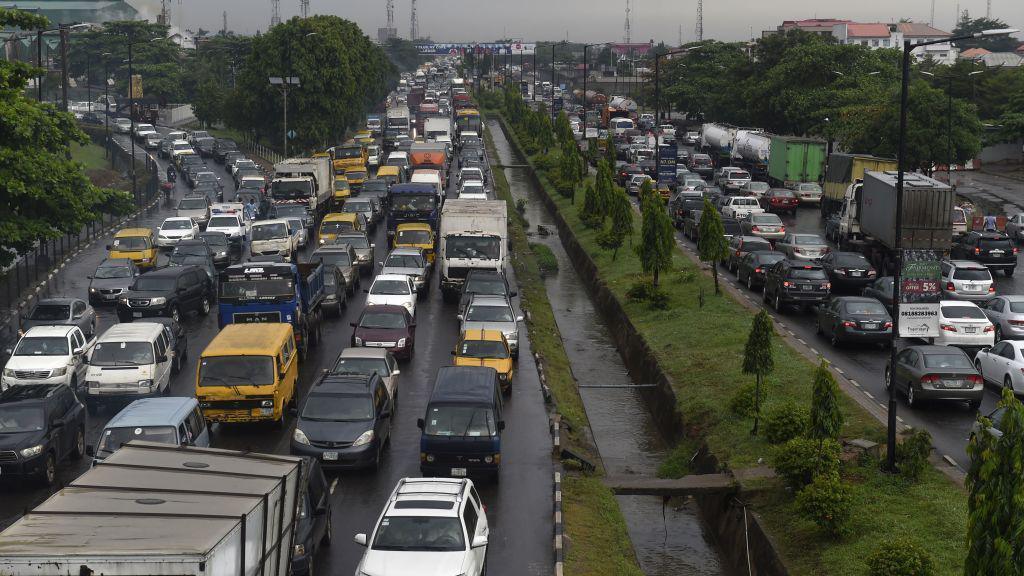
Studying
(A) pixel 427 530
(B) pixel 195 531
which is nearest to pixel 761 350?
(A) pixel 427 530

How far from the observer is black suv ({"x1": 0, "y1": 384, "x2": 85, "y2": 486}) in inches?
874

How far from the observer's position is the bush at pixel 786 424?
24.4 meters

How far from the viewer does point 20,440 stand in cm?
2245

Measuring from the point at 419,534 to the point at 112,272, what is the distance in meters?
27.5

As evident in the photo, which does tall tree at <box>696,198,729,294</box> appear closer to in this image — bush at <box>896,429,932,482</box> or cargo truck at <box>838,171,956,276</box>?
cargo truck at <box>838,171,956,276</box>

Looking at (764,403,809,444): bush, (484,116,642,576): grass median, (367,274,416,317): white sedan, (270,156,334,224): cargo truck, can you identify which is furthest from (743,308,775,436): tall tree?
(270,156,334,224): cargo truck

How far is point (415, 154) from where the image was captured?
74.6m

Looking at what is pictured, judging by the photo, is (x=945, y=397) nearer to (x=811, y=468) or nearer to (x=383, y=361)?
(x=811, y=468)

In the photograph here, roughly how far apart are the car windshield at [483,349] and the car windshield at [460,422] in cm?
730

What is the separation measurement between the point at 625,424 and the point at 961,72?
78935 mm

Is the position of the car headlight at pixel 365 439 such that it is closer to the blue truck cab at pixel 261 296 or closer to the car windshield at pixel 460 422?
the car windshield at pixel 460 422

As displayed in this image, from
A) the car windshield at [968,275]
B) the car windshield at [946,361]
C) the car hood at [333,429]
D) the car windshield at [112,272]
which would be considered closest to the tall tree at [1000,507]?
the car hood at [333,429]

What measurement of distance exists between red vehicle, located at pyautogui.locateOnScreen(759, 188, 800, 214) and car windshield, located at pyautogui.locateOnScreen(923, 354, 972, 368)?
37357 mm

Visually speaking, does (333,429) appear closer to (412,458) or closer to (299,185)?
(412,458)
